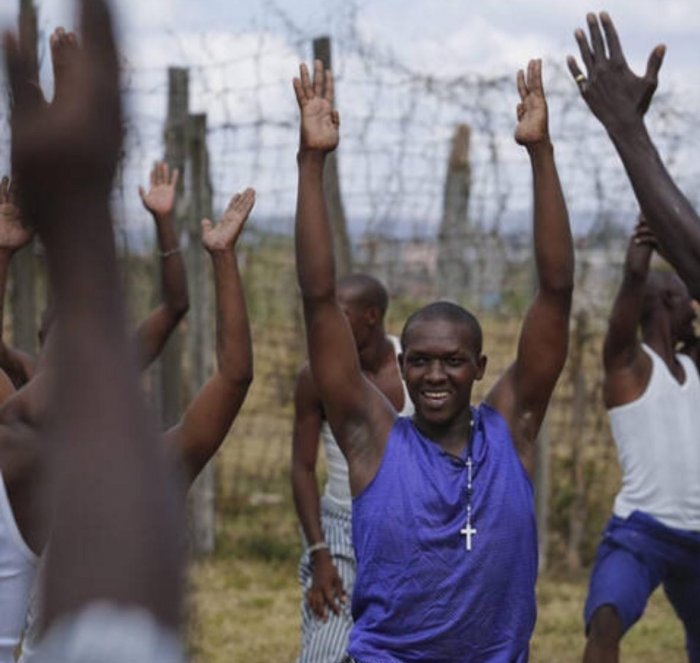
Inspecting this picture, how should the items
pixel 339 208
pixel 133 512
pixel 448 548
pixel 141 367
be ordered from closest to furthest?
pixel 133 512, pixel 141 367, pixel 448 548, pixel 339 208

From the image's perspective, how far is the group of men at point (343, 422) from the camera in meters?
1.25

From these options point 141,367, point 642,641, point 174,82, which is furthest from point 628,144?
point 174,82

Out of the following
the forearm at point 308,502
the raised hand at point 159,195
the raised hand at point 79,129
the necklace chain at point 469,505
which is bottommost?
the forearm at point 308,502

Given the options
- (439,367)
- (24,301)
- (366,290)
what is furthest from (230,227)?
(24,301)

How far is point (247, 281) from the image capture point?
9.03 m

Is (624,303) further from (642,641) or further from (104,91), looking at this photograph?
(104,91)

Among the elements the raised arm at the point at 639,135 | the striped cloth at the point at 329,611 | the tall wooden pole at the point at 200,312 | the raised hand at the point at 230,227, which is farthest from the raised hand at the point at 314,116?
the tall wooden pole at the point at 200,312

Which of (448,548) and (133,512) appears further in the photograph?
(448,548)

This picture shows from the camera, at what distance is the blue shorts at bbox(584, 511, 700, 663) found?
19.7 ft

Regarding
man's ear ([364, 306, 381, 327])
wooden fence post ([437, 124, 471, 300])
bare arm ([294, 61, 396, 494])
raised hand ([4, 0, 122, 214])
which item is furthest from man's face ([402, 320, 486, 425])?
wooden fence post ([437, 124, 471, 300])

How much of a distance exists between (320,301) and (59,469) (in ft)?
8.96

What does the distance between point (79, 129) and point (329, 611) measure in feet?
15.1

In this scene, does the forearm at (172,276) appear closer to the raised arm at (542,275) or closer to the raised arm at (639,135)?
the raised arm at (542,275)

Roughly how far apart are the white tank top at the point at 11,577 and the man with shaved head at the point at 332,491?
259 centimetres
